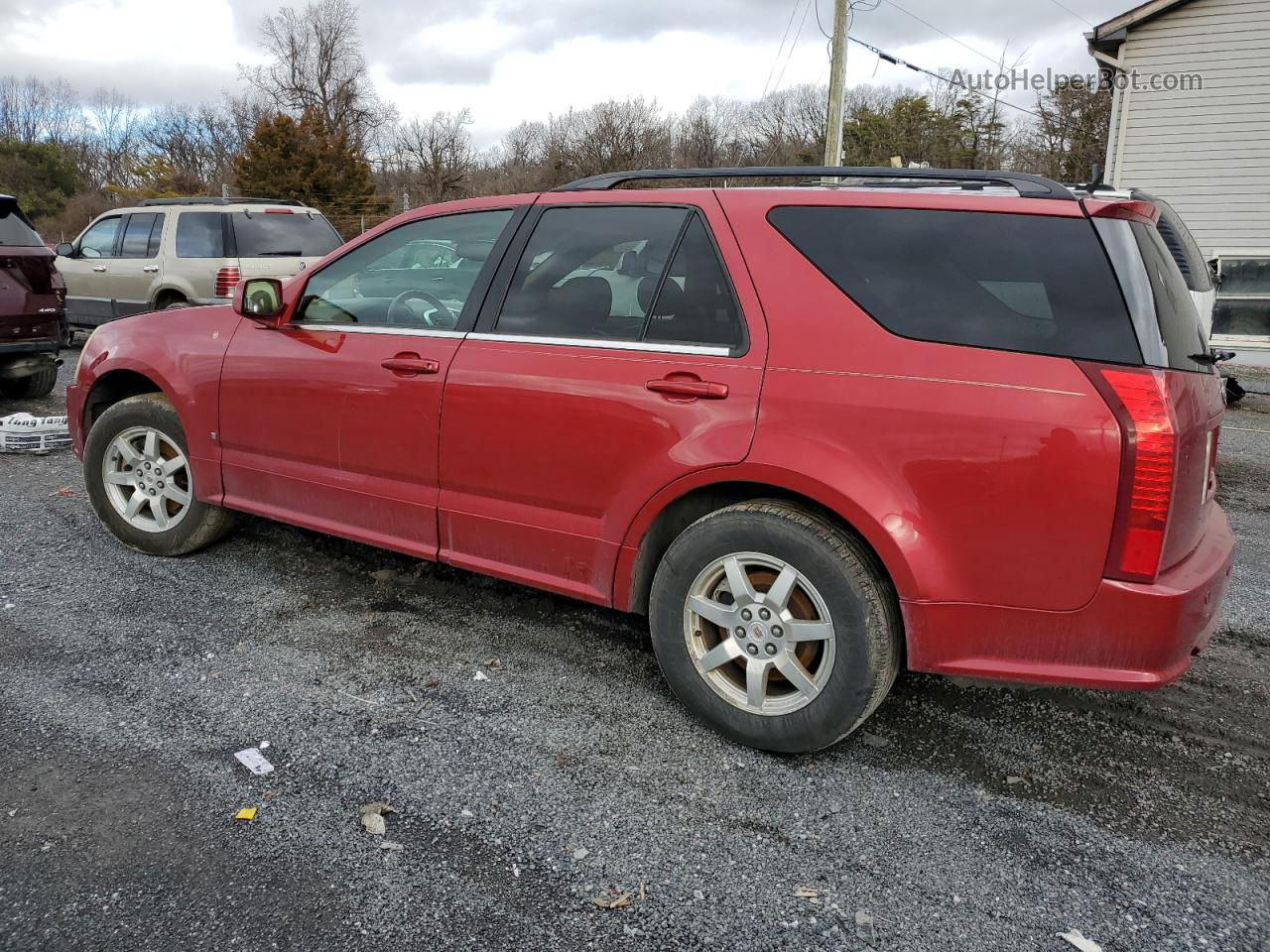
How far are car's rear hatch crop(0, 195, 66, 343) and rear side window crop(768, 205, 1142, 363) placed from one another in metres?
7.51

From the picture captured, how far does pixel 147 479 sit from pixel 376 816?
276cm

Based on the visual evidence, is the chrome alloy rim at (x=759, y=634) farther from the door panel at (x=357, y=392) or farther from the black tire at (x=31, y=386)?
the black tire at (x=31, y=386)

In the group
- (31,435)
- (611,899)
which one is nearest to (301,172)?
(31,435)

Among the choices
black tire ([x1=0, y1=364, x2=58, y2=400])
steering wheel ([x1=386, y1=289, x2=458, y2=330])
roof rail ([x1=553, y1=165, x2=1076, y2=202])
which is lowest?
black tire ([x1=0, y1=364, x2=58, y2=400])

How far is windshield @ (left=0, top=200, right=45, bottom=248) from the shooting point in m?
7.78

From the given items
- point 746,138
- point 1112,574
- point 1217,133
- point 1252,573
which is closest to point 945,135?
point 746,138

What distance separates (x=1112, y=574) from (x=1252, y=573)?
298 centimetres

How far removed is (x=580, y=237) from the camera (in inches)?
134

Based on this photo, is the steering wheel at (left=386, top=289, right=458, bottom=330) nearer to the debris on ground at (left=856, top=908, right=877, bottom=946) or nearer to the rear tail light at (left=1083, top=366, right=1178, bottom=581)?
the rear tail light at (left=1083, top=366, right=1178, bottom=581)

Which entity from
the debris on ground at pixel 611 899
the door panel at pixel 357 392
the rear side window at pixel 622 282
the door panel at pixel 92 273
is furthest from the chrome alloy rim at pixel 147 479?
the door panel at pixel 92 273

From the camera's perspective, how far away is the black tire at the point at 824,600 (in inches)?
106

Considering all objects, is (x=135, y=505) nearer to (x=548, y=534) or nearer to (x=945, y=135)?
(x=548, y=534)

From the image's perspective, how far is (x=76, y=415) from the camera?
4727mm

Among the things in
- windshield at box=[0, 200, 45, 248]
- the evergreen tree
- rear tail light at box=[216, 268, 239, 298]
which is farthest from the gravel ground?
the evergreen tree
